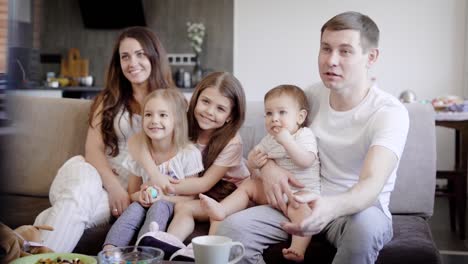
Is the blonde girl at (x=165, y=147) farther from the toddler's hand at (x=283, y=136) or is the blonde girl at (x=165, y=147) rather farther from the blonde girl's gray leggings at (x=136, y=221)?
the toddler's hand at (x=283, y=136)

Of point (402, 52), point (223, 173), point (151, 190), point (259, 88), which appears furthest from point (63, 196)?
point (402, 52)

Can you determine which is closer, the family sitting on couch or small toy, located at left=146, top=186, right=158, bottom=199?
the family sitting on couch

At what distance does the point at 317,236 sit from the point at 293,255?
14cm

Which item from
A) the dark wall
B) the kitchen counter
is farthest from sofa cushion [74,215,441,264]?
the dark wall

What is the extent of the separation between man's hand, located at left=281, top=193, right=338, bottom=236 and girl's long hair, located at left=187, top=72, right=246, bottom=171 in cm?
73

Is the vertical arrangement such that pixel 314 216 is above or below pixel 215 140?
below

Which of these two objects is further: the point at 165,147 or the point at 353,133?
the point at 165,147

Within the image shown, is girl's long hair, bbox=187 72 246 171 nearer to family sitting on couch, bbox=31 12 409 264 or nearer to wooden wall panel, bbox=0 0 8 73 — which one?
family sitting on couch, bbox=31 12 409 264

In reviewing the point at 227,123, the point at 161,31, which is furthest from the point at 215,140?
the point at 161,31

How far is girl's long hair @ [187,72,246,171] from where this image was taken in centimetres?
198

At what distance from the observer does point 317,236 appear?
1.68m

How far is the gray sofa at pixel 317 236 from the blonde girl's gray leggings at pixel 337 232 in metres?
0.05

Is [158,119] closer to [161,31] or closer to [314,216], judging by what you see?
[314,216]

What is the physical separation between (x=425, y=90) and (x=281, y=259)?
3570 millimetres
